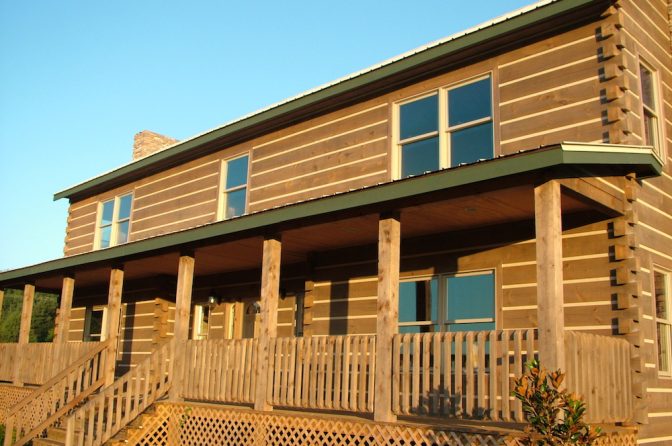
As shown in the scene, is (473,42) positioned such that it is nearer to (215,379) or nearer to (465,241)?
(465,241)

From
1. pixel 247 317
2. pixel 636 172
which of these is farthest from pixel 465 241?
pixel 247 317

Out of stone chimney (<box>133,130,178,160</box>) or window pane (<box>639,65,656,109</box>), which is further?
stone chimney (<box>133,130,178,160</box>)

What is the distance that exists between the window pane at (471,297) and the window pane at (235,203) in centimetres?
626

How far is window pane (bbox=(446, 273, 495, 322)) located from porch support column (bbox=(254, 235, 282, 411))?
116 inches

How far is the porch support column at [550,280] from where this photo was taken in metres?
7.90

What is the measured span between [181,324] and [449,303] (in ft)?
16.7

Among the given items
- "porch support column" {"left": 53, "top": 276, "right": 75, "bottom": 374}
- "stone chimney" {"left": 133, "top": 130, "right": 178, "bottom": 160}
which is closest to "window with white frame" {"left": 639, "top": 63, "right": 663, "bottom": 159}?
"porch support column" {"left": 53, "top": 276, "right": 75, "bottom": 374}

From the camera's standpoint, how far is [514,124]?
11.4 metres

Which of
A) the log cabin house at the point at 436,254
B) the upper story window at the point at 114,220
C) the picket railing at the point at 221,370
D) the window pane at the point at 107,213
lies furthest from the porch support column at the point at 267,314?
the window pane at the point at 107,213

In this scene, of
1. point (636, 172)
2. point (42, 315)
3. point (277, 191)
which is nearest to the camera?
point (636, 172)

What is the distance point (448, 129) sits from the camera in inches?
480

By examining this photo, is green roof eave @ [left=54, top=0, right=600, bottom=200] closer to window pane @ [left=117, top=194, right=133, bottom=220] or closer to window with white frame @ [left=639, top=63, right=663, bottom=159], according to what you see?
window pane @ [left=117, top=194, right=133, bottom=220]

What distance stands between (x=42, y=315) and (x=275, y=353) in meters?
39.0

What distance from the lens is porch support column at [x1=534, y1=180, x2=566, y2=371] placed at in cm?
790
